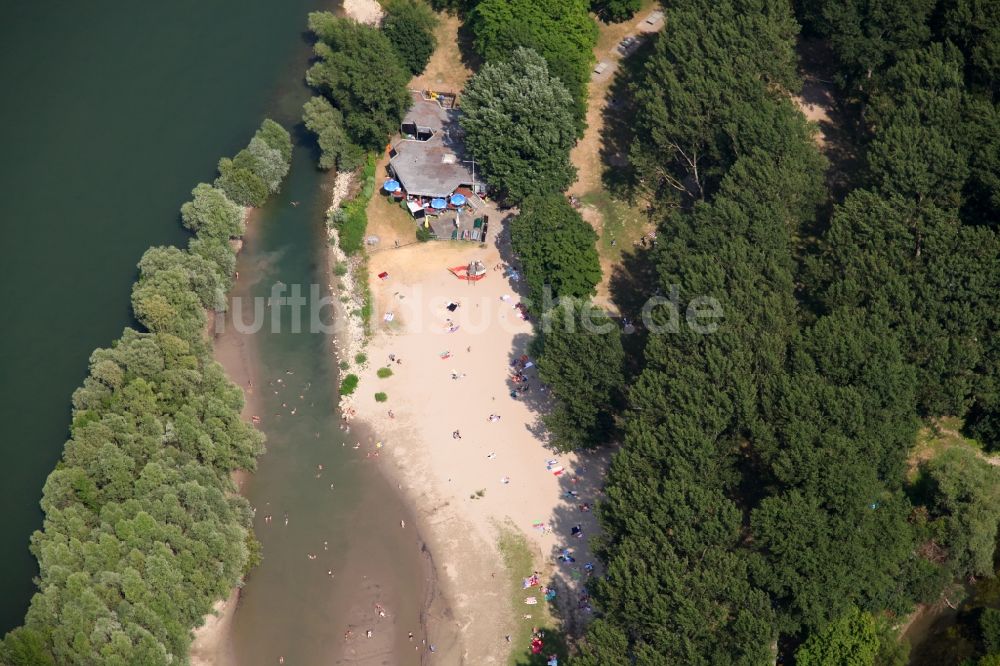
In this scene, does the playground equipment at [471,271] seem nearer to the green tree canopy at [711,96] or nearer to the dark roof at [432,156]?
the dark roof at [432,156]

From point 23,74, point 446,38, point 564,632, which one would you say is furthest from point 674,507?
point 23,74

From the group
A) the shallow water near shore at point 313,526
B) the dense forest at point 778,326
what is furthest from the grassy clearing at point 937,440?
the shallow water near shore at point 313,526

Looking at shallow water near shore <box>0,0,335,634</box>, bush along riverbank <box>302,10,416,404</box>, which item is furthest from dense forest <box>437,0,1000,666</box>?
shallow water near shore <box>0,0,335,634</box>

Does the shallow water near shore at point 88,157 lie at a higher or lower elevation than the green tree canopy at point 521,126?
lower

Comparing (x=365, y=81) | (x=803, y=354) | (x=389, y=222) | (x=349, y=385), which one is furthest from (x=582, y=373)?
(x=365, y=81)

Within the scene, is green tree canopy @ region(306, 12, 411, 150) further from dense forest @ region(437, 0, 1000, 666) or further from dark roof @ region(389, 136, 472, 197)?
dense forest @ region(437, 0, 1000, 666)

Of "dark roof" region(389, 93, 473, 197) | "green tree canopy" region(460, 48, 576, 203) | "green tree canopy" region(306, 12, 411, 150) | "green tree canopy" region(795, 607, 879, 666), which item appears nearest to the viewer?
"green tree canopy" region(795, 607, 879, 666)
